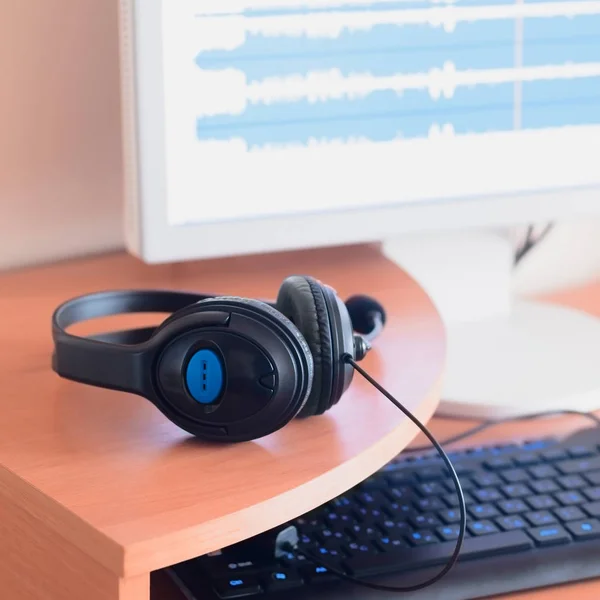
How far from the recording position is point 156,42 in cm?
61

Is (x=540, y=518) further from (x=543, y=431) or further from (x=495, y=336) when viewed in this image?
(x=495, y=336)

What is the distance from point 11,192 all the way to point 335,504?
1.25 feet

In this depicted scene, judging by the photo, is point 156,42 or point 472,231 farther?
point 472,231

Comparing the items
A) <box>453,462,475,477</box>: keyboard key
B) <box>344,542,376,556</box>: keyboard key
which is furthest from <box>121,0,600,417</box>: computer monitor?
<box>344,542,376,556</box>: keyboard key

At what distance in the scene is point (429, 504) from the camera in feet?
1.91

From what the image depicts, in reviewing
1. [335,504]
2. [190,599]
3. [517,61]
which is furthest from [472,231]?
[190,599]

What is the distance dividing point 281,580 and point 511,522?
0.47 feet

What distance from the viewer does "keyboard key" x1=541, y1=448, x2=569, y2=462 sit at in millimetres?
639

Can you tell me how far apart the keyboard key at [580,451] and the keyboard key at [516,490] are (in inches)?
2.3

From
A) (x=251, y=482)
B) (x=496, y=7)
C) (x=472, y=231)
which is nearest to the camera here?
(x=251, y=482)

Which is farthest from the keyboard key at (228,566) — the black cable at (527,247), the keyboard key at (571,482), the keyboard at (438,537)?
the black cable at (527,247)

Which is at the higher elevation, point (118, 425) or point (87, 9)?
point (87, 9)

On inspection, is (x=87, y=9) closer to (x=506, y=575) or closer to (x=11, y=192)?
(x=11, y=192)

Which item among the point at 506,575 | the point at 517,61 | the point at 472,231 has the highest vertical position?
Answer: the point at 517,61
